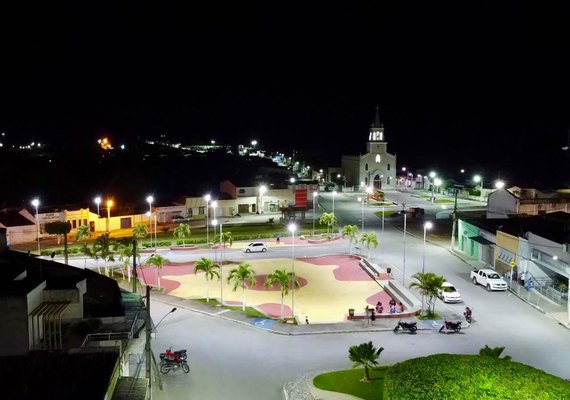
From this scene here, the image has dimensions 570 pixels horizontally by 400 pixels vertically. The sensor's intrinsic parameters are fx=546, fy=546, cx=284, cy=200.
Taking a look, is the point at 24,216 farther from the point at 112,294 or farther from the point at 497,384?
the point at 497,384

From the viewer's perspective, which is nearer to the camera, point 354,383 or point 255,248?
point 354,383

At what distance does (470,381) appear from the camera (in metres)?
14.6

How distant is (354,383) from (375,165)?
232 ft

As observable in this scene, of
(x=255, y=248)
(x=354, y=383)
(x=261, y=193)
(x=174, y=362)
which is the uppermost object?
(x=261, y=193)

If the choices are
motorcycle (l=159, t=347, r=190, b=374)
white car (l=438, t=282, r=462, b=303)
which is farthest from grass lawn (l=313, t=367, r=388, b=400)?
white car (l=438, t=282, r=462, b=303)

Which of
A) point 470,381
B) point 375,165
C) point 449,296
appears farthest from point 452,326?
point 375,165

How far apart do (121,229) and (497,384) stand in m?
43.3

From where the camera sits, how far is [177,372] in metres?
19.8

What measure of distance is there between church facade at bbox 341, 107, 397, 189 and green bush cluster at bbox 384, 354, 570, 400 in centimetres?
7202

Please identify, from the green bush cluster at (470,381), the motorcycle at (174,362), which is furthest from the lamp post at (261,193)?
the green bush cluster at (470,381)

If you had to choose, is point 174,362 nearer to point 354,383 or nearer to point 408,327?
point 354,383

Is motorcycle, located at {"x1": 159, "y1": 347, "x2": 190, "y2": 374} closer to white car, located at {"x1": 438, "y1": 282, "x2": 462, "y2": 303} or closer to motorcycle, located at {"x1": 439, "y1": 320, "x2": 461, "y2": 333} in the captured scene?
motorcycle, located at {"x1": 439, "y1": 320, "x2": 461, "y2": 333}

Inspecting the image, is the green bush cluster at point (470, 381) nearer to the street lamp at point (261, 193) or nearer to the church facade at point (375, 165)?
the street lamp at point (261, 193)

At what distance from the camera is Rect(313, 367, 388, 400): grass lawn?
18297 mm
